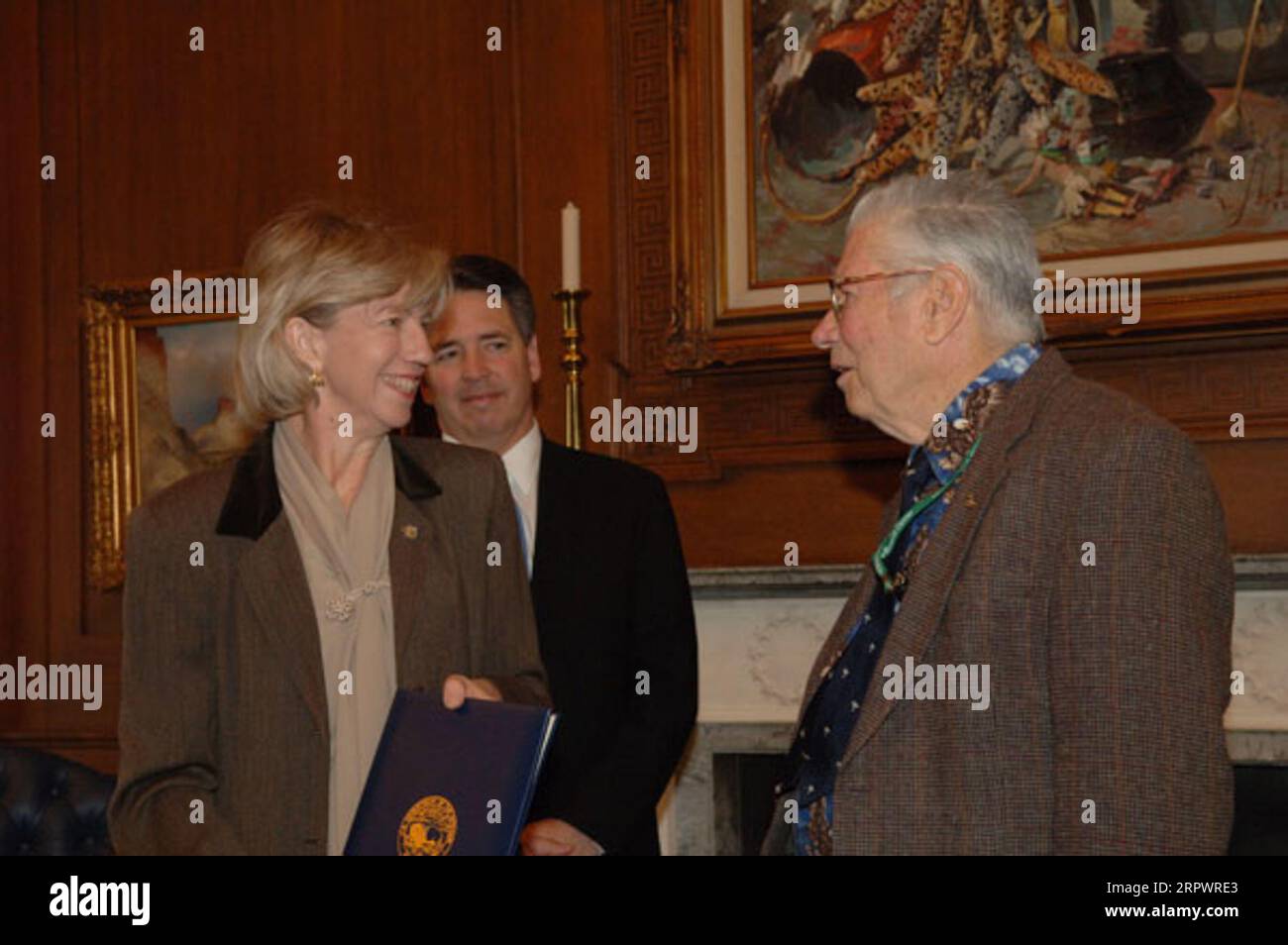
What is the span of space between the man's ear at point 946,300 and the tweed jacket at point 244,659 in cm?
89

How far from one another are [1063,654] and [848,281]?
2.48ft

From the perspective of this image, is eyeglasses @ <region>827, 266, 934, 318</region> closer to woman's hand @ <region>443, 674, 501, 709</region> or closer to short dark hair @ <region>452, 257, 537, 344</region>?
woman's hand @ <region>443, 674, 501, 709</region>

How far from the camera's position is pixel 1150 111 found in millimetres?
4672

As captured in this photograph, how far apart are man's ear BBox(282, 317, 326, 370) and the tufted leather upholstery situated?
2.29 meters

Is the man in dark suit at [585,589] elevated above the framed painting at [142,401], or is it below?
below

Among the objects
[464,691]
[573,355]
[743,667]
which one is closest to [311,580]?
[464,691]

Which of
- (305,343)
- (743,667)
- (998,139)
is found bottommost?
(743,667)

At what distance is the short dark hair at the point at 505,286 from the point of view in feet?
12.7

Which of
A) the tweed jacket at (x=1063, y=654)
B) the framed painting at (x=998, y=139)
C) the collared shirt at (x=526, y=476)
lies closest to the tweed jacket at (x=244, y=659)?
the tweed jacket at (x=1063, y=654)

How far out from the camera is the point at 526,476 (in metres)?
3.74

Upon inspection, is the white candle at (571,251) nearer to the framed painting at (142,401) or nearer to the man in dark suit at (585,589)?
the man in dark suit at (585,589)

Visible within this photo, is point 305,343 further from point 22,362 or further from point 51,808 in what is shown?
point 22,362

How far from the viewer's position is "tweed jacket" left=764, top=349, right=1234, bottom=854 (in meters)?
2.09
